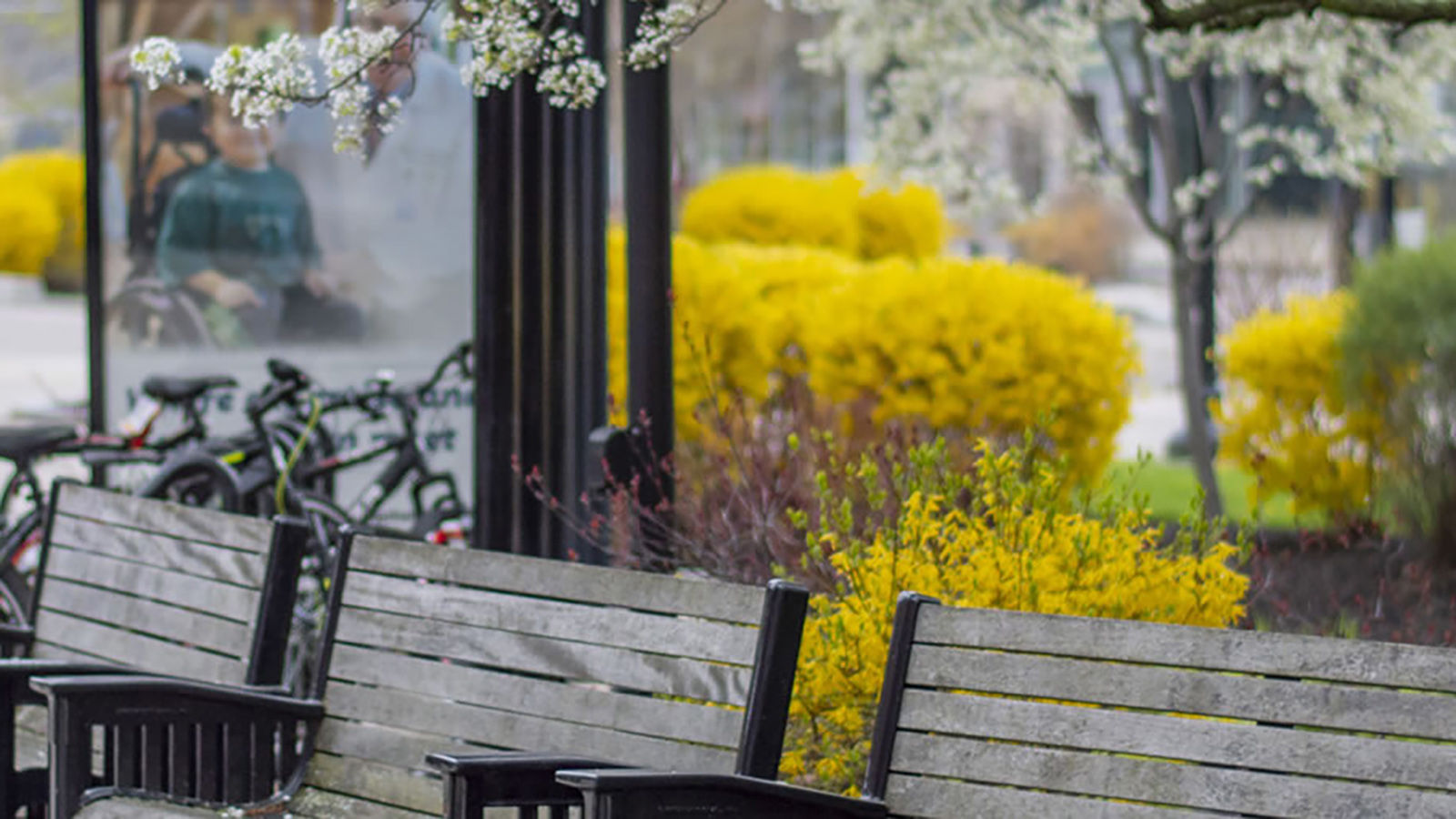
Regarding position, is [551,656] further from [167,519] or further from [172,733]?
[167,519]

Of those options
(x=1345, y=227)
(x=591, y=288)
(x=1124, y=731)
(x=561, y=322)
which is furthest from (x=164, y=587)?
(x=1345, y=227)

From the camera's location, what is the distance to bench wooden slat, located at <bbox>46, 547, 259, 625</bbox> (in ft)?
13.5

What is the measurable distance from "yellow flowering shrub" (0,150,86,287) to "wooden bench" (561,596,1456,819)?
2954 cm

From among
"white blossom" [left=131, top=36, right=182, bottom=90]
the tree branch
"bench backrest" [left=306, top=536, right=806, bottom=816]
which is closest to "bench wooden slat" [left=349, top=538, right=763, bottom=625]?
"bench backrest" [left=306, top=536, right=806, bottom=816]

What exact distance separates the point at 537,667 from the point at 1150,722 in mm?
1165

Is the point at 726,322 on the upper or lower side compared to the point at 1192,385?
upper

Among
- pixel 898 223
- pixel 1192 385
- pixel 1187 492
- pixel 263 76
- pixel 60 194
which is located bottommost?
pixel 1187 492

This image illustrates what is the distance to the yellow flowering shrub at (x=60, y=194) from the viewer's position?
3108 cm

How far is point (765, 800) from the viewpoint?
113 inches

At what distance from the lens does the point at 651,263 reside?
5.07 meters

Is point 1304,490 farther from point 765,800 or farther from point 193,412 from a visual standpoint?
point 765,800

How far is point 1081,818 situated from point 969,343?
605 centimetres

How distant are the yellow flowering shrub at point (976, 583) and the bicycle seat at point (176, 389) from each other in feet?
10.5

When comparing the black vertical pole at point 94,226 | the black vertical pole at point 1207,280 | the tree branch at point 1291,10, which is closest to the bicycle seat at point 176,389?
the black vertical pole at point 94,226
